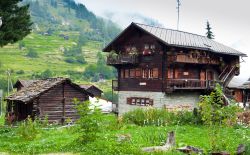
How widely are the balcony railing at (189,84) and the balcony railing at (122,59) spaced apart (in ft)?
15.8

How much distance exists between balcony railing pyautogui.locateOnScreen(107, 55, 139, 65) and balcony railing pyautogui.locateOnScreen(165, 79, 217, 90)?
15.8 feet

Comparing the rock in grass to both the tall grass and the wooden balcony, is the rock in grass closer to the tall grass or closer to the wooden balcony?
the tall grass

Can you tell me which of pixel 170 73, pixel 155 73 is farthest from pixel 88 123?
pixel 170 73

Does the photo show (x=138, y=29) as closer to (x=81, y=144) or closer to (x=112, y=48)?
(x=112, y=48)

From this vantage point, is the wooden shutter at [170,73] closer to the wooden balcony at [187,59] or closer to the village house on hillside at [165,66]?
the village house on hillside at [165,66]

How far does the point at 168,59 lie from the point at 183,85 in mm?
3413

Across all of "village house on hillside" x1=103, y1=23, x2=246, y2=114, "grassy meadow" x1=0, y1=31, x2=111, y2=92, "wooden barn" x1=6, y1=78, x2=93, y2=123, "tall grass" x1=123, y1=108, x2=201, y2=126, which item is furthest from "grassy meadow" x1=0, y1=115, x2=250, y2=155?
"grassy meadow" x1=0, y1=31, x2=111, y2=92

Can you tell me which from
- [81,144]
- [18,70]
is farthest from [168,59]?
[18,70]

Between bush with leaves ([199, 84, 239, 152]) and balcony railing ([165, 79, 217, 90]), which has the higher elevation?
balcony railing ([165, 79, 217, 90])

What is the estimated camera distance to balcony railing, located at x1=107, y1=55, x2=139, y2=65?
45312 mm

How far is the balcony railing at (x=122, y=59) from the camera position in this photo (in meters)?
45.3

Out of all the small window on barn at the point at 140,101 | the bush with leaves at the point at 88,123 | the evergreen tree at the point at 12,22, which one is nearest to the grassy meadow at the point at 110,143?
the bush with leaves at the point at 88,123

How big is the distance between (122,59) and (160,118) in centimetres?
1752

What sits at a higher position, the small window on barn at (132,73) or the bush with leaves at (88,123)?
the small window on barn at (132,73)
